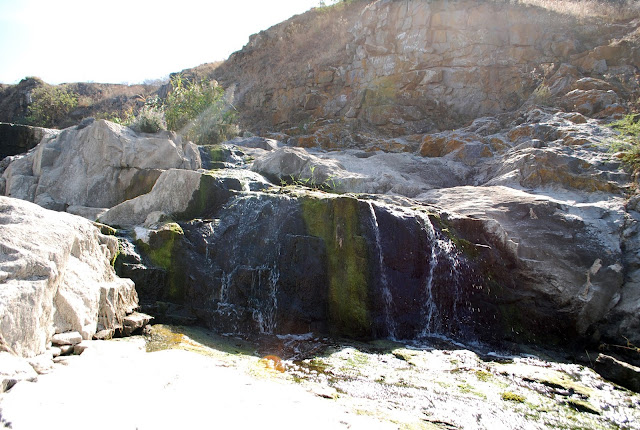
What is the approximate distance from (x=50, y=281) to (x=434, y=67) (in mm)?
15607

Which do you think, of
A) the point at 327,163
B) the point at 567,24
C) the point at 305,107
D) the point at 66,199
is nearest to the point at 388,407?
the point at 327,163

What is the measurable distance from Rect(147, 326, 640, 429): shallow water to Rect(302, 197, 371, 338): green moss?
0.51m

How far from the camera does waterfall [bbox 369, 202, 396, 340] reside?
683 centimetres

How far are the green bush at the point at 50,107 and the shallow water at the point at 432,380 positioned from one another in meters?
19.1

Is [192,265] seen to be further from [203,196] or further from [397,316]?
[397,316]

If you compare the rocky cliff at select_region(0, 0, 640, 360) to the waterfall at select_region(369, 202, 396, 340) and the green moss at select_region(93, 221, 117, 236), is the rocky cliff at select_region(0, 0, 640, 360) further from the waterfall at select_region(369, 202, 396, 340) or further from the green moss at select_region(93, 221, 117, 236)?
the green moss at select_region(93, 221, 117, 236)

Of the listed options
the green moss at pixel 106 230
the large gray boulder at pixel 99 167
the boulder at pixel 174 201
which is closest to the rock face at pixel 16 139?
the large gray boulder at pixel 99 167

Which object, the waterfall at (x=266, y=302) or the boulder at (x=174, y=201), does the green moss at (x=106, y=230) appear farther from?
the waterfall at (x=266, y=302)

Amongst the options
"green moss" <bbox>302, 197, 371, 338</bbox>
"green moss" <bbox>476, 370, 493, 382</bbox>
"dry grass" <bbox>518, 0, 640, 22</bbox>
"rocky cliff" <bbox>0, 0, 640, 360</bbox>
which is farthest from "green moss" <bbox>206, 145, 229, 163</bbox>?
"dry grass" <bbox>518, 0, 640, 22</bbox>

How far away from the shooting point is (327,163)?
35.0 feet

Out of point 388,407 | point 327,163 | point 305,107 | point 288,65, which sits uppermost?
point 288,65

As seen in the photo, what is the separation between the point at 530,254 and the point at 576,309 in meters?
1.13

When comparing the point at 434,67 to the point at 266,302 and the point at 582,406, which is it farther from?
the point at 582,406

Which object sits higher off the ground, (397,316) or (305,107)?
(305,107)
